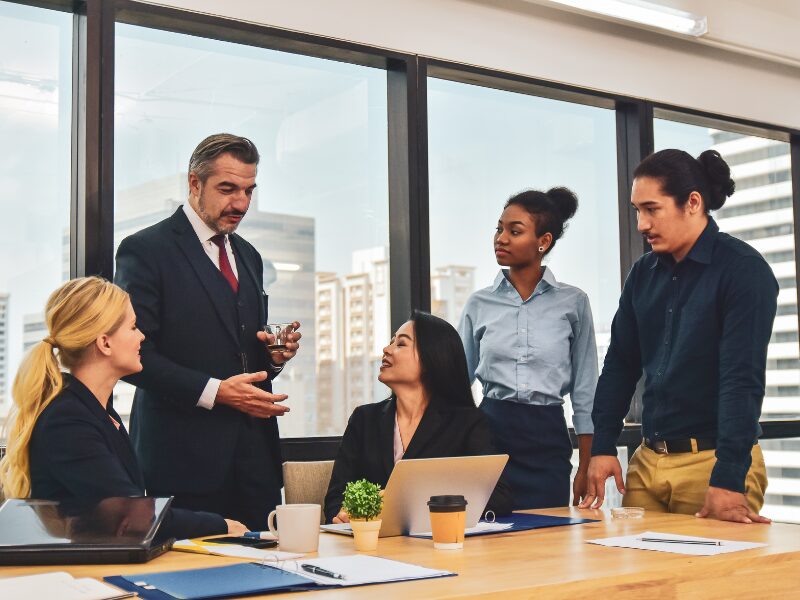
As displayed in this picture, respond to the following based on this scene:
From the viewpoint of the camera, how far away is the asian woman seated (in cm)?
278

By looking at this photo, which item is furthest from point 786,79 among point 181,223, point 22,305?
point 22,305

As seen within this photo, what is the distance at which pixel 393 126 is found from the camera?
4.06 meters

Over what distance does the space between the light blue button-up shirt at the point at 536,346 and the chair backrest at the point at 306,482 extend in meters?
0.85

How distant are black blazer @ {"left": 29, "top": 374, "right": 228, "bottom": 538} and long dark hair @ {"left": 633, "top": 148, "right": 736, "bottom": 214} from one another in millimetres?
1585

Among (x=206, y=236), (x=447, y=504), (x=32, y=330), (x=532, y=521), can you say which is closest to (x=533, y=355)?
(x=532, y=521)

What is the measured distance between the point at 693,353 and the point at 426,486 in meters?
1.03

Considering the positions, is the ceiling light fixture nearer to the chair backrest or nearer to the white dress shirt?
the white dress shirt

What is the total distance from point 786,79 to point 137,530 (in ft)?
14.8

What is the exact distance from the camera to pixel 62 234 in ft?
10.9

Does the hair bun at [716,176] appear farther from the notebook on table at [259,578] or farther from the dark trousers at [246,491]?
the notebook on table at [259,578]

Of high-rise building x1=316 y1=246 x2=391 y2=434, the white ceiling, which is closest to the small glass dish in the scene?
high-rise building x1=316 y1=246 x2=391 y2=434

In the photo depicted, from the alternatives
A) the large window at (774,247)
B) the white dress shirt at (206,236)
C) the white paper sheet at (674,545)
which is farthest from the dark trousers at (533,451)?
the large window at (774,247)

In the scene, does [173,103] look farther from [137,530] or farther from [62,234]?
[137,530]

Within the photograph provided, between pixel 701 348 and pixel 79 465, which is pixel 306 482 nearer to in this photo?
pixel 79 465
